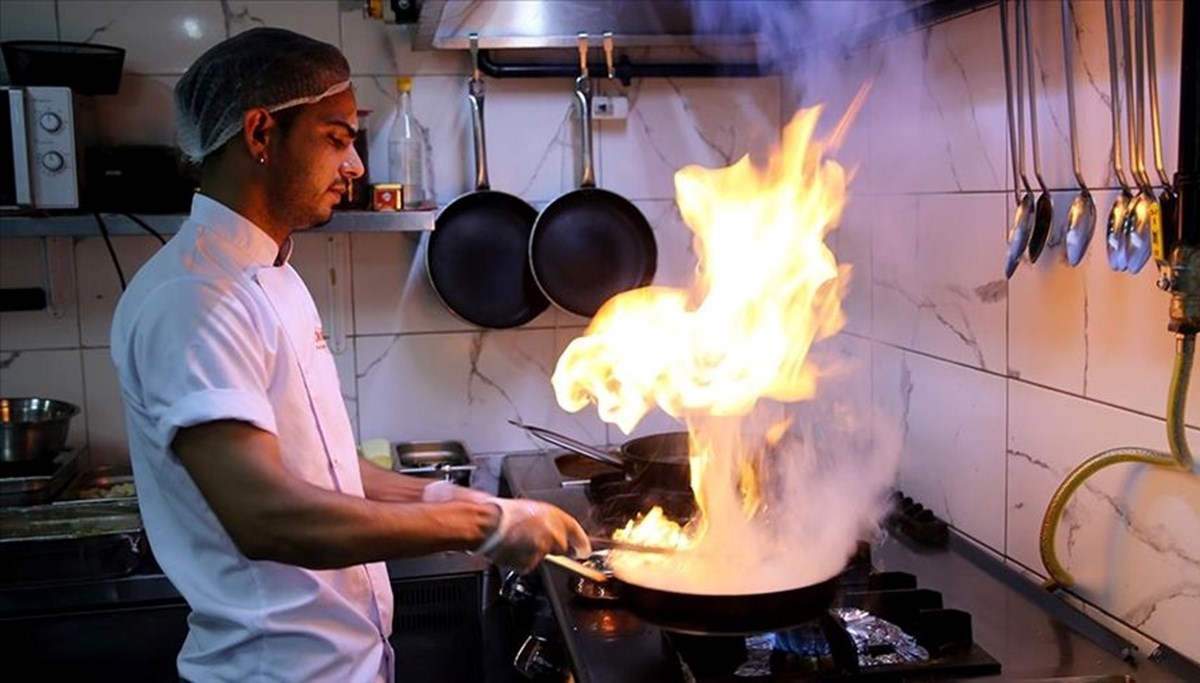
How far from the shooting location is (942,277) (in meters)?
1.95

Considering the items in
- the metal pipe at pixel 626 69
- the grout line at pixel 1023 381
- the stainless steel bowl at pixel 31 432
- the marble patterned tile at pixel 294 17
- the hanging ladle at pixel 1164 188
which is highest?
the marble patterned tile at pixel 294 17

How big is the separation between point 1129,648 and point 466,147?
176cm

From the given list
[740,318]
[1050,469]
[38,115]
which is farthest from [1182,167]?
[38,115]

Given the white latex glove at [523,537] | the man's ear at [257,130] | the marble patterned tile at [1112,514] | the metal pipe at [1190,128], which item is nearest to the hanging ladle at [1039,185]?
the marble patterned tile at [1112,514]

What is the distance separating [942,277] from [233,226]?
3.96ft

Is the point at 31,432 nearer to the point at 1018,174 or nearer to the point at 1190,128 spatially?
the point at 1018,174

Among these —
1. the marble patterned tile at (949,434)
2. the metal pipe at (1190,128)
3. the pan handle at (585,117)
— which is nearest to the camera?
the metal pipe at (1190,128)

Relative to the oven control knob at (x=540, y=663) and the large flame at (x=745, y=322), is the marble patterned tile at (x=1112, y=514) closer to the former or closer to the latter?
the large flame at (x=745, y=322)

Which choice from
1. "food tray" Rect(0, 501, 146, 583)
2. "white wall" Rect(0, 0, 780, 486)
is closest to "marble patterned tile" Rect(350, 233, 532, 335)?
"white wall" Rect(0, 0, 780, 486)

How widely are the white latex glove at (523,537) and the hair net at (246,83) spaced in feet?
1.94

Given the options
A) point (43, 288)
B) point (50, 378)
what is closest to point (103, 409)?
point (50, 378)

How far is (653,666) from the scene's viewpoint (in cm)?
142

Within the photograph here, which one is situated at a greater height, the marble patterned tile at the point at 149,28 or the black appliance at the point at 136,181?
the marble patterned tile at the point at 149,28

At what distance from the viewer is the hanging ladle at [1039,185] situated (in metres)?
1.59
